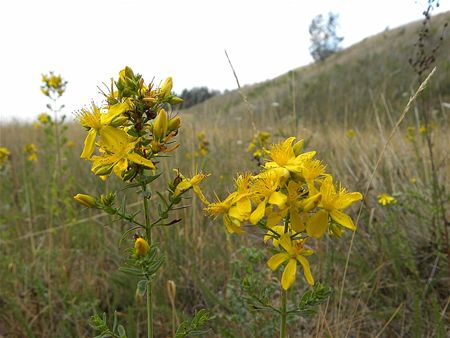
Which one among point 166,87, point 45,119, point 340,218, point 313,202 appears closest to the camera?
point 313,202

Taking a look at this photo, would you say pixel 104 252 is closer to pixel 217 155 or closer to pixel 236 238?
pixel 236 238

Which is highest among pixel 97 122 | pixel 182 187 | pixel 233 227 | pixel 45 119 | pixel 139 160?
pixel 45 119

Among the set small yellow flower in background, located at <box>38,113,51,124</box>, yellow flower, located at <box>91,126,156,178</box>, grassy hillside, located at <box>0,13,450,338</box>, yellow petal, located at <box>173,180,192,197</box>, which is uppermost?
small yellow flower in background, located at <box>38,113,51,124</box>

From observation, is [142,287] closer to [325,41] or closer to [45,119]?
[45,119]

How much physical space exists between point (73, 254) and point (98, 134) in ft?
6.30

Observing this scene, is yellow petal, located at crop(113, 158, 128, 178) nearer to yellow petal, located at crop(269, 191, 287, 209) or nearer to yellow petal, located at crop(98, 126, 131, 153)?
yellow petal, located at crop(98, 126, 131, 153)

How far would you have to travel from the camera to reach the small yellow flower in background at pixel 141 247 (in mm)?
868

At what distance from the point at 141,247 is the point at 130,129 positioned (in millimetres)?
281

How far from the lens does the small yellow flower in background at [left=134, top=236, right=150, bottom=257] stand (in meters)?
0.87

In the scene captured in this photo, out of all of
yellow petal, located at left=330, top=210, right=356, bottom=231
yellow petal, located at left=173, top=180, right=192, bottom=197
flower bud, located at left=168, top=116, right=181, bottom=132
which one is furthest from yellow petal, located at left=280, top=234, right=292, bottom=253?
flower bud, located at left=168, top=116, right=181, bottom=132

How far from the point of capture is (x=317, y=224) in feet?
2.81

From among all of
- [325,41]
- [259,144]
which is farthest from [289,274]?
[325,41]

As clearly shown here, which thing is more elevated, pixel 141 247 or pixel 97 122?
pixel 97 122

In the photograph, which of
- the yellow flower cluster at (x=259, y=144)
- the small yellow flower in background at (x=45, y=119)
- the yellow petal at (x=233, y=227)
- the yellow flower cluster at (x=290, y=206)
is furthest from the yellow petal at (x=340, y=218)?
the small yellow flower in background at (x=45, y=119)
